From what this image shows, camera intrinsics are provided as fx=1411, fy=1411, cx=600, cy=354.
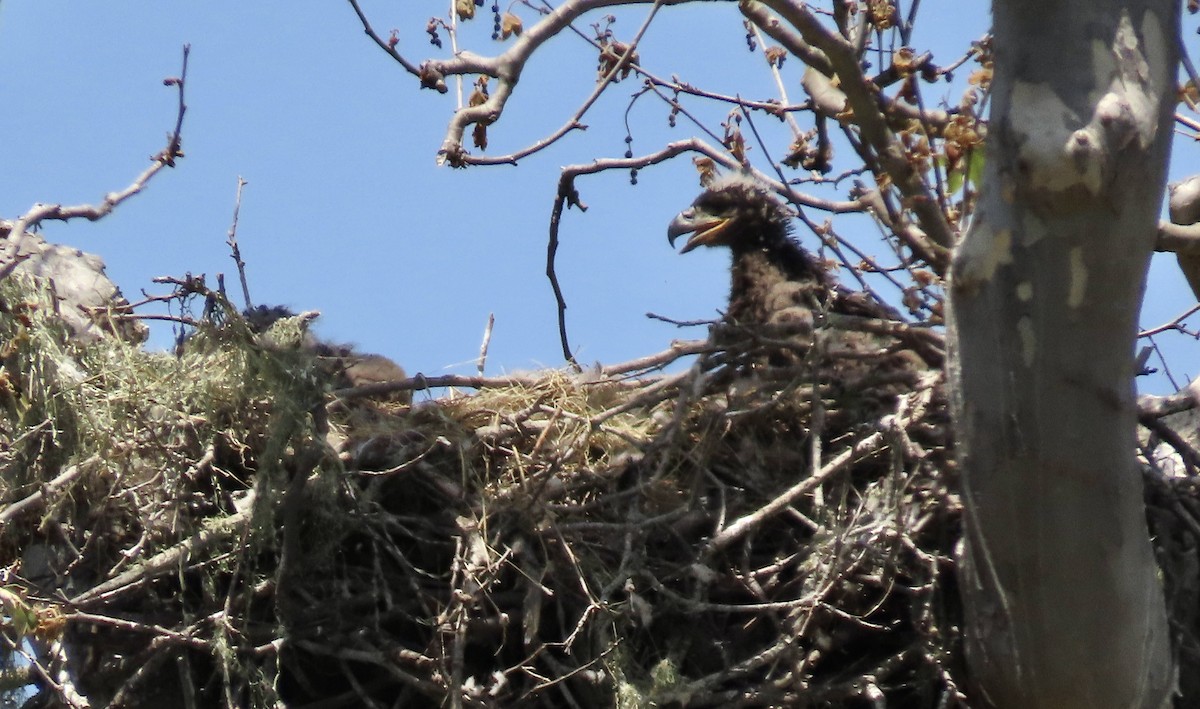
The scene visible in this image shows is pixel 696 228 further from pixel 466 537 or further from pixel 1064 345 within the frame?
pixel 1064 345

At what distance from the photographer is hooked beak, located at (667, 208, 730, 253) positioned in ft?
22.7

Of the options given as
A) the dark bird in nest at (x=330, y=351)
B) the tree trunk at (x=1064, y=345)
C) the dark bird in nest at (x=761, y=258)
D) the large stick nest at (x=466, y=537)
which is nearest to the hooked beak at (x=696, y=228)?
the dark bird in nest at (x=761, y=258)

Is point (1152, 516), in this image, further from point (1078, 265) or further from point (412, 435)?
point (412, 435)

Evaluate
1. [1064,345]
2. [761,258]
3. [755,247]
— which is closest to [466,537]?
[1064,345]

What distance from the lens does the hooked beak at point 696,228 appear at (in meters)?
6.91

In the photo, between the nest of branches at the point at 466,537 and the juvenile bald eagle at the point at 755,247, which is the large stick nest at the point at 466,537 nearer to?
the nest of branches at the point at 466,537

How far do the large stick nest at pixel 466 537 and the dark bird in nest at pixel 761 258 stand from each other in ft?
2.70

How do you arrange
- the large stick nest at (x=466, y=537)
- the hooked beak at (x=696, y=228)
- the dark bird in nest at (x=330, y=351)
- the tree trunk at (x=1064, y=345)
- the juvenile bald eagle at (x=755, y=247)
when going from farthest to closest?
the hooked beak at (x=696, y=228)
the juvenile bald eagle at (x=755, y=247)
the dark bird in nest at (x=330, y=351)
the large stick nest at (x=466, y=537)
the tree trunk at (x=1064, y=345)

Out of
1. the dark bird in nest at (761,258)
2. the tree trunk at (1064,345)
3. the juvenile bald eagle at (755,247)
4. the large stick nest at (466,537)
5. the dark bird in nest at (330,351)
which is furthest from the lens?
the juvenile bald eagle at (755,247)

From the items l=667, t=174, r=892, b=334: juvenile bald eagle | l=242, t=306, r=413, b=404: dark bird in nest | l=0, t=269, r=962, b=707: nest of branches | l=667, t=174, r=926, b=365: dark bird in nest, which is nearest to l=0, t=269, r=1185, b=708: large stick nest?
l=0, t=269, r=962, b=707: nest of branches

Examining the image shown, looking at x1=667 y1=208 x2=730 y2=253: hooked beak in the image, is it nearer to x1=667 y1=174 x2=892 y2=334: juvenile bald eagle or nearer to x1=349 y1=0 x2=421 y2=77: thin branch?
x1=667 y1=174 x2=892 y2=334: juvenile bald eagle

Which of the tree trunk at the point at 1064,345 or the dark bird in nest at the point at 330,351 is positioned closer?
the tree trunk at the point at 1064,345

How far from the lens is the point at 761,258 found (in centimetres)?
661

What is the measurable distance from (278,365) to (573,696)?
1.41m
